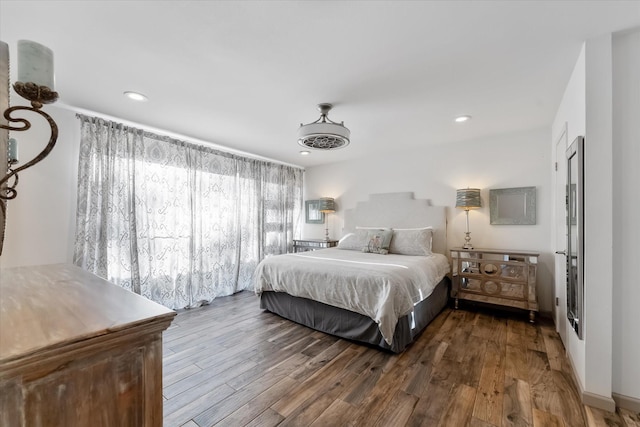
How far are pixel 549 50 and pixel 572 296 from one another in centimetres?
186

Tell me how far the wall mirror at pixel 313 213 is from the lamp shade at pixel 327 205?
154 mm

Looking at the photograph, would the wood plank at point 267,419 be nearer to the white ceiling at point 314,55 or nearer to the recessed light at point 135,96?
the white ceiling at point 314,55

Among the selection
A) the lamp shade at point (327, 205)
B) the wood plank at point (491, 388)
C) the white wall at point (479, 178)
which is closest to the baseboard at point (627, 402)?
the wood plank at point (491, 388)

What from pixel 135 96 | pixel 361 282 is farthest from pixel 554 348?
pixel 135 96

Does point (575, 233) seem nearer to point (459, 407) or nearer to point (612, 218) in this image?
point (612, 218)

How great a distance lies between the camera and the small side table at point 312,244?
4914 mm

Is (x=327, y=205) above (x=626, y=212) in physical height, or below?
above

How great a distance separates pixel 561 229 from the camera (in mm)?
2652

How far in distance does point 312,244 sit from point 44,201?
358 centimetres

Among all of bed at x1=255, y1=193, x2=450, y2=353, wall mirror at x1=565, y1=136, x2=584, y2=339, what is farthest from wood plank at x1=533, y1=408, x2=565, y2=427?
bed at x1=255, y1=193, x2=450, y2=353

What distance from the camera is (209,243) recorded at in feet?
12.9

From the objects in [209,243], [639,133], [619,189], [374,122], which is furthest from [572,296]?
[209,243]

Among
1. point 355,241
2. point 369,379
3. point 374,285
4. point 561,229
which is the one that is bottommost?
point 369,379

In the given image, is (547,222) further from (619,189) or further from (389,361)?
(389,361)
